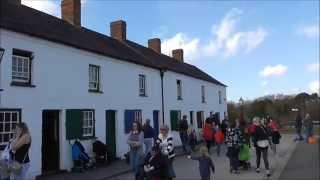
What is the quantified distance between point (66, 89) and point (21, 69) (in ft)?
8.44

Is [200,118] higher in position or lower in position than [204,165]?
higher

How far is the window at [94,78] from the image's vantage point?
2031 cm

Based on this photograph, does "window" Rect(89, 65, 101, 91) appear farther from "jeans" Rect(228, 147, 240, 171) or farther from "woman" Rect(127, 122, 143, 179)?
"jeans" Rect(228, 147, 240, 171)

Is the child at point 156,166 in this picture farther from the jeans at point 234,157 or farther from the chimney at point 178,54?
the chimney at point 178,54

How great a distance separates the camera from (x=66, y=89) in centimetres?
1806

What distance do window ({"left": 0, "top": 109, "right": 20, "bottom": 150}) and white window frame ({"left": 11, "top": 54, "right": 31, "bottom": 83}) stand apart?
1110 mm

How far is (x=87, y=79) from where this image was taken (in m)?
19.7

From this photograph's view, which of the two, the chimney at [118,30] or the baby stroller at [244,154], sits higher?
the chimney at [118,30]

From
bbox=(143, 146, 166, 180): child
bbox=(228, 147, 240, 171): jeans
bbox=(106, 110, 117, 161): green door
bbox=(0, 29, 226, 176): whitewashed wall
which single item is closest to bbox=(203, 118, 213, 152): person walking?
bbox=(0, 29, 226, 176): whitewashed wall

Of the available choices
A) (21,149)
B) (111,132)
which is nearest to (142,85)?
(111,132)

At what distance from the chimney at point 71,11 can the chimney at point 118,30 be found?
6713 mm

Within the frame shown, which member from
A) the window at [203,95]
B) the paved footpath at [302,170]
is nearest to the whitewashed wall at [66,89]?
the paved footpath at [302,170]

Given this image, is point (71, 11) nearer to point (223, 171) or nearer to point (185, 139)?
point (185, 139)

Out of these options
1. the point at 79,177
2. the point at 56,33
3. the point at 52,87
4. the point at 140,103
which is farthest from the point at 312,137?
the point at 140,103
